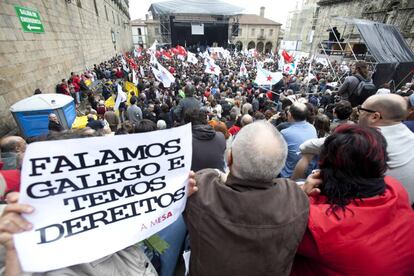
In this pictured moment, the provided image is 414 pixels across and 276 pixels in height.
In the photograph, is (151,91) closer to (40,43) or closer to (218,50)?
(40,43)

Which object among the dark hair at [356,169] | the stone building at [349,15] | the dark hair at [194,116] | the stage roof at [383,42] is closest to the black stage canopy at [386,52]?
the stage roof at [383,42]

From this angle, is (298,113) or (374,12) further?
(374,12)

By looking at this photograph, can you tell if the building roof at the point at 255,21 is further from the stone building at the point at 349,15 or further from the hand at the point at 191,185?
the hand at the point at 191,185

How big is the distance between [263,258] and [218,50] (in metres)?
23.4

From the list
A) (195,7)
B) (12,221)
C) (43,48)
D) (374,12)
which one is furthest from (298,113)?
(195,7)

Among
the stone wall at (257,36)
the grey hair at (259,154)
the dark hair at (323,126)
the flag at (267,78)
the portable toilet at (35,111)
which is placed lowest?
the portable toilet at (35,111)

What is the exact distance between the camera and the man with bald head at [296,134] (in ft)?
8.91

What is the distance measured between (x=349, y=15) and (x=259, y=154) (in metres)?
37.4

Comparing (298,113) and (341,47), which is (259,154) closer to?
(298,113)

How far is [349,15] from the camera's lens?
28.7 metres

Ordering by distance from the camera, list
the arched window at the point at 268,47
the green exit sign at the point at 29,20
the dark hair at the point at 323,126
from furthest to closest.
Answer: the arched window at the point at 268,47
the green exit sign at the point at 29,20
the dark hair at the point at 323,126

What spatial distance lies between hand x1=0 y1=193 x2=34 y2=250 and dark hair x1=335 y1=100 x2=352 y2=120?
3607 millimetres

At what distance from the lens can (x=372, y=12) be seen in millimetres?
24969

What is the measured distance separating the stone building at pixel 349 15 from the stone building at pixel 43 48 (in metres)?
14.9
